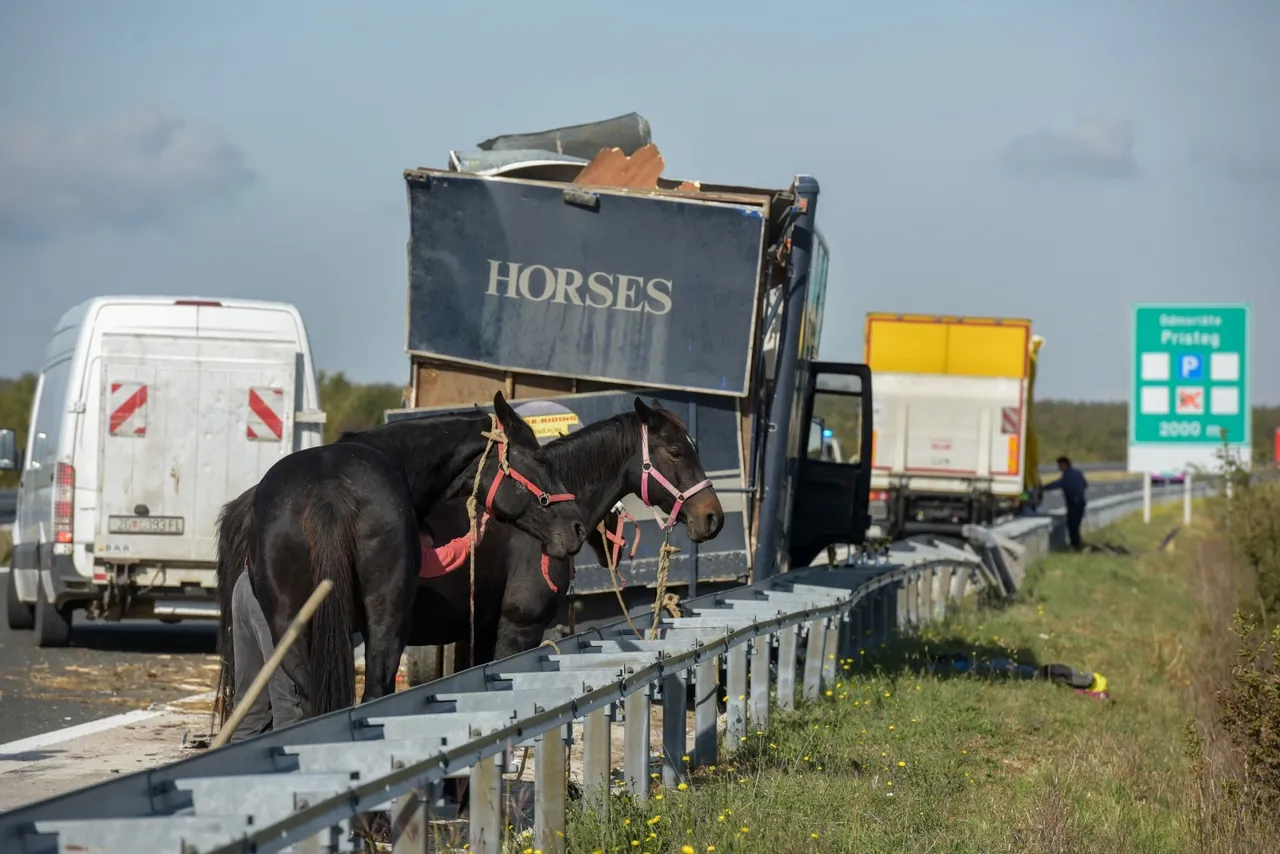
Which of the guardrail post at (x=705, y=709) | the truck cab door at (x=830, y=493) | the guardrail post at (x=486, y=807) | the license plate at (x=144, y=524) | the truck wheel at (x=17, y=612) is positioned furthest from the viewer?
the truck wheel at (x=17, y=612)

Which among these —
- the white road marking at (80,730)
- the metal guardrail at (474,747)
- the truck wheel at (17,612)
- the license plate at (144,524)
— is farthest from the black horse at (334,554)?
the truck wheel at (17,612)

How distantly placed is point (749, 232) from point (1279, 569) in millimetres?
11202

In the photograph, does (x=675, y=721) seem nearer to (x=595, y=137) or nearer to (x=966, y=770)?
(x=966, y=770)

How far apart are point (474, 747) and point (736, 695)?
4.27 meters

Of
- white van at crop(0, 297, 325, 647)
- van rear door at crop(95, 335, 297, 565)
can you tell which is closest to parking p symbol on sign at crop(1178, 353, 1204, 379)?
white van at crop(0, 297, 325, 647)

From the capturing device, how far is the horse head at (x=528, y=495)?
8.23 meters

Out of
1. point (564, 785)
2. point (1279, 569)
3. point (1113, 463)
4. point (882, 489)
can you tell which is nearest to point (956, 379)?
point (882, 489)

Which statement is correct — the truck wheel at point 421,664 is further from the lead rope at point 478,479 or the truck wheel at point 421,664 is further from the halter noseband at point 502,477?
the halter noseband at point 502,477

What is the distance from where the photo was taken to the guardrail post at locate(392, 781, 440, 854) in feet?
15.6

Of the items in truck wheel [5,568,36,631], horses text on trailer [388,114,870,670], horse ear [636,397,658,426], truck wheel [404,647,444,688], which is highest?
horses text on trailer [388,114,870,670]

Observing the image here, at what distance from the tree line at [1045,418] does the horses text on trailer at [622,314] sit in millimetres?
1087

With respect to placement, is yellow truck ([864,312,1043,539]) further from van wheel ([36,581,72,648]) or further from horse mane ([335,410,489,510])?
horse mane ([335,410,489,510])

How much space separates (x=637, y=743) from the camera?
712 centimetres

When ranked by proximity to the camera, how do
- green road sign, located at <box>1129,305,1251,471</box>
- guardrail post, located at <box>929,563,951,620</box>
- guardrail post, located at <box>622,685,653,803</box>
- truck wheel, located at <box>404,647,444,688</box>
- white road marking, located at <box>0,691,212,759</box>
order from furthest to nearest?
green road sign, located at <box>1129,305,1251,471</box> < guardrail post, located at <box>929,563,951,620</box> < truck wheel, located at <box>404,647,444,688</box> < white road marking, located at <box>0,691,212,759</box> < guardrail post, located at <box>622,685,653,803</box>
